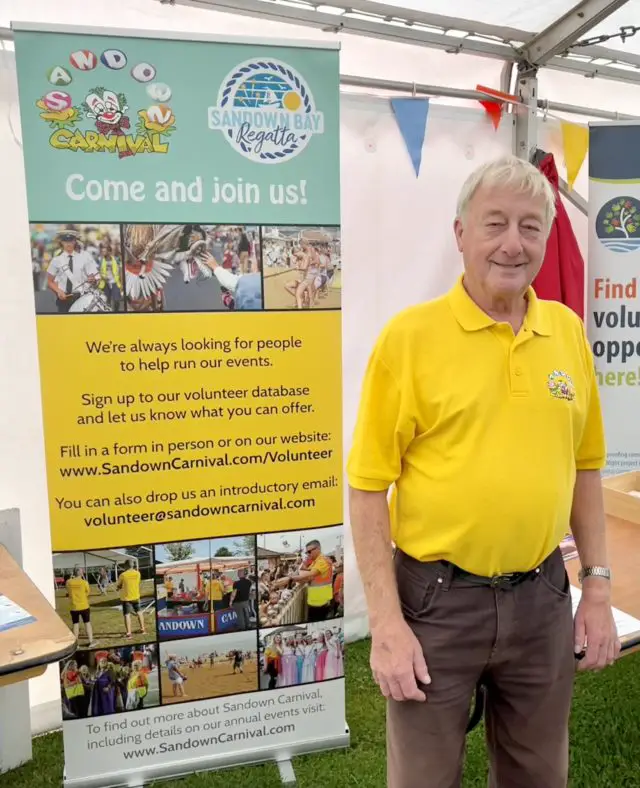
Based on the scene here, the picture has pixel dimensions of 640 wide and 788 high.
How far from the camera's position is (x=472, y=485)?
1141 millimetres

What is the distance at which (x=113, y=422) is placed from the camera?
1.77 meters

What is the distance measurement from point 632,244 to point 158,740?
2.47 metres

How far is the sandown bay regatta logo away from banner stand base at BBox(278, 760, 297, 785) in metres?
1.75

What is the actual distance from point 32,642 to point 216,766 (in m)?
0.94

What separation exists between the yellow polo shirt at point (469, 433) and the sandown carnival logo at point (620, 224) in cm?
179

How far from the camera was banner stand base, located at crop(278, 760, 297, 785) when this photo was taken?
6.58ft

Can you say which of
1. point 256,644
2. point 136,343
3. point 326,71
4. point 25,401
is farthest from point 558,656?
point 25,401

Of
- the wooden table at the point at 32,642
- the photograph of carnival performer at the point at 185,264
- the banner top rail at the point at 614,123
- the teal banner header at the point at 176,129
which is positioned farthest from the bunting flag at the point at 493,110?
the wooden table at the point at 32,642

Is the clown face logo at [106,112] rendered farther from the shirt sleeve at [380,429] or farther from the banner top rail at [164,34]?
the shirt sleeve at [380,429]

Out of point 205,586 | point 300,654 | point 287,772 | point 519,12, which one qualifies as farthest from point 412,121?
point 287,772

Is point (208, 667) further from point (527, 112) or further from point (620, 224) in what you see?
point (527, 112)

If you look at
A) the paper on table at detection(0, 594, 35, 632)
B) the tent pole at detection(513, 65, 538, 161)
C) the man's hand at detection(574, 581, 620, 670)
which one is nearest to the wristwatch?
the man's hand at detection(574, 581, 620, 670)

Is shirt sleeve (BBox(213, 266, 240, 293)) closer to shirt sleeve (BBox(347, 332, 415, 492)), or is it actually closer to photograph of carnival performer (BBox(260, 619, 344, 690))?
shirt sleeve (BBox(347, 332, 415, 492))

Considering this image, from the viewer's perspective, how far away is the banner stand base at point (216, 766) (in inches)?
74.7
